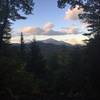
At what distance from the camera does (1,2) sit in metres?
29.0

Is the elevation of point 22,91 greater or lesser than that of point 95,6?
lesser

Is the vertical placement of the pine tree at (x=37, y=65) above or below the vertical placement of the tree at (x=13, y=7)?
below

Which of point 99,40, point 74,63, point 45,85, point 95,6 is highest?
point 95,6

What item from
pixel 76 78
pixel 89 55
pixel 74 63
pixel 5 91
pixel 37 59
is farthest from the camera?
pixel 37 59

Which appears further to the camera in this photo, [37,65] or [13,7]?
[37,65]

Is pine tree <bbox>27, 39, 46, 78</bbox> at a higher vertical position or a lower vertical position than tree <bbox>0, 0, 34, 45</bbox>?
lower

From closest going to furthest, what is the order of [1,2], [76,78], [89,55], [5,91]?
[5,91] < [1,2] < [89,55] < [76,78]

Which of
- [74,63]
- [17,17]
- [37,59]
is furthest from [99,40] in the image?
[37,59]

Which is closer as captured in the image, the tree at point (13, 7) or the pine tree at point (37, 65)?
the tree at point (13, 7)

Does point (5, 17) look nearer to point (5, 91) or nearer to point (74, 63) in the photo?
point (5, 91)

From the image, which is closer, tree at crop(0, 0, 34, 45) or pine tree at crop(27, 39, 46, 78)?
tree at crop(0, 0, 34, 45)

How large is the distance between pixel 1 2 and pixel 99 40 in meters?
8.24

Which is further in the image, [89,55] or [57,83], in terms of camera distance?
[57,83]

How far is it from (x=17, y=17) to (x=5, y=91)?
727 centimetres
